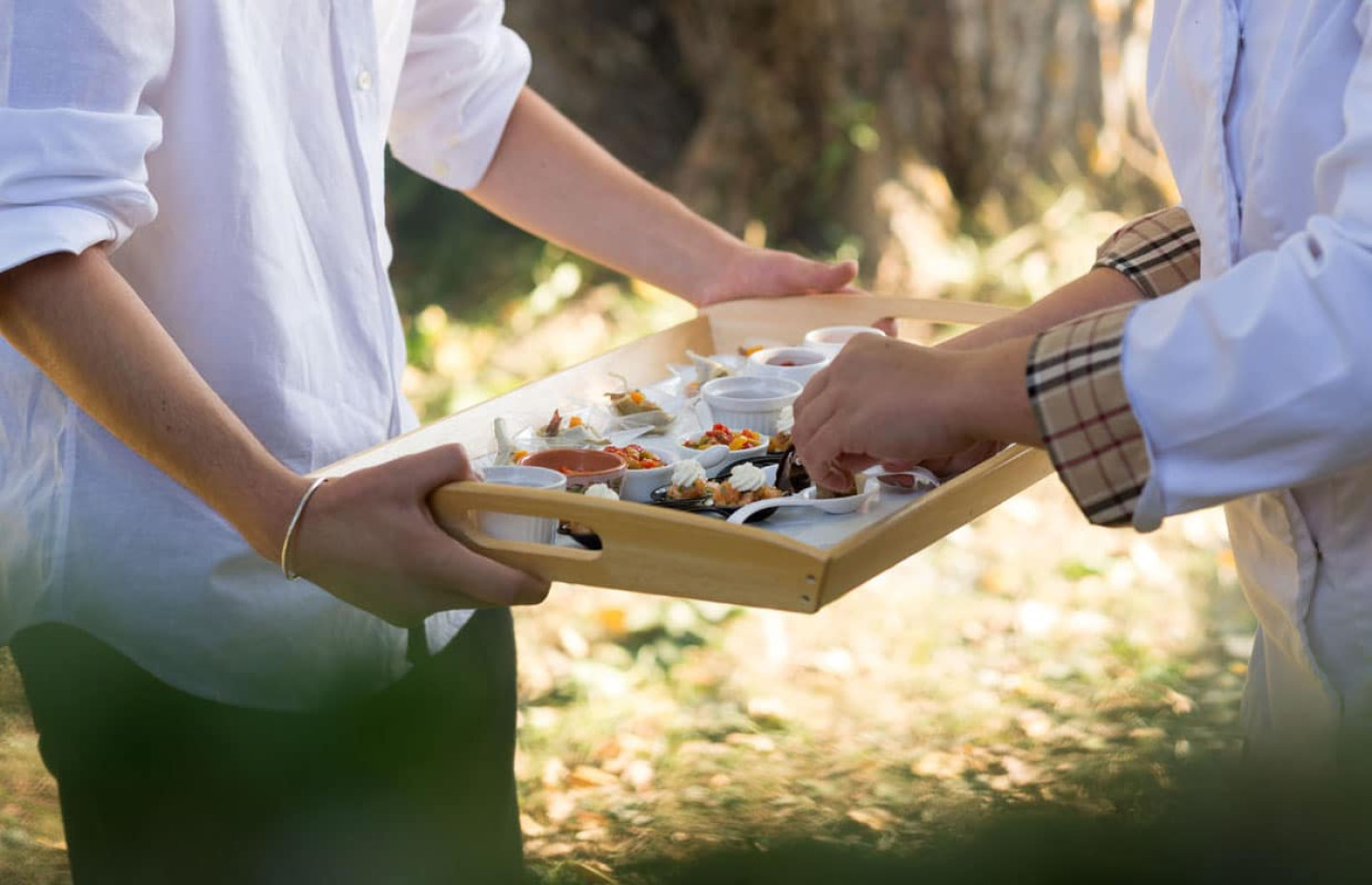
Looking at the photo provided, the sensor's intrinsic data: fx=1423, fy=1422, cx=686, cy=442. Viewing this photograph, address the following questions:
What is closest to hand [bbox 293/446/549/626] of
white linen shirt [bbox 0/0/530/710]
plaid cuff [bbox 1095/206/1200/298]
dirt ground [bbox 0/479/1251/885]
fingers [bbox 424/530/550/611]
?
fingers [bbox 424/530/550/611]

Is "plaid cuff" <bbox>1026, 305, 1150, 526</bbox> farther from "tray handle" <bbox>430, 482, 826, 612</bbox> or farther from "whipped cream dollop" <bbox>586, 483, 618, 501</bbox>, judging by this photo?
"whipped cream dollop" <bbox>586, 483, 618, 501</bbox>

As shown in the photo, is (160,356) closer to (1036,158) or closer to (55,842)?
(55,842)

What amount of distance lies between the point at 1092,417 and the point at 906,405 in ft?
0.64

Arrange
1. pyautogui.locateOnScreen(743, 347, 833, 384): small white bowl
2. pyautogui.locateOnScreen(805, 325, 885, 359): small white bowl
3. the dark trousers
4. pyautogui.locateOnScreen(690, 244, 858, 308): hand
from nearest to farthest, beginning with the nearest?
the dark trousers → pyautogui.locateOnScreen(743, 347, 833, 384): small white bowl → pyautogui.locateOnScreen(805, 325, 885, 359): small white bowl → pyautogui.locateOnScreen(690, 244, 858, 308): hand

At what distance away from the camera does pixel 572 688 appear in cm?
→ 368

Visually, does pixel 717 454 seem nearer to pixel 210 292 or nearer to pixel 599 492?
pixel 599 492

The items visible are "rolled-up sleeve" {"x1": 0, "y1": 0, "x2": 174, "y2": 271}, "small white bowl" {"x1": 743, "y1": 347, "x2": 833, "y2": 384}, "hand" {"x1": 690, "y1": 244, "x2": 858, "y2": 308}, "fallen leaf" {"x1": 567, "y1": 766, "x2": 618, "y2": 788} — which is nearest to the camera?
"rolled-up sleeve" {"x1": 0, "y1": 0, "x2": 174, "y2": 271}

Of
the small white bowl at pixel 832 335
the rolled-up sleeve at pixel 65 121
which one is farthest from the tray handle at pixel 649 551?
the small white bowl at pixel 832 335

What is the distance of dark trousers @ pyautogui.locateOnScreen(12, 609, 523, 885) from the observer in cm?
86

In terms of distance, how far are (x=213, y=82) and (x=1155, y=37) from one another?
40.6 inches

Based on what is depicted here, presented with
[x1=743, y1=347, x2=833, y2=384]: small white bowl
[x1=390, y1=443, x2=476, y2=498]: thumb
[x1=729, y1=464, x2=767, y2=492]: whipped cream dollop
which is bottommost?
[x1=390, y1=443, x2=476, y2=498]: thumb

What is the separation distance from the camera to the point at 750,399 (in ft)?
6.18

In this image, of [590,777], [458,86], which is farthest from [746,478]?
[590,777]

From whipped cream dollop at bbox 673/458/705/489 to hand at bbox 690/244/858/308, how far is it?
676 mm
